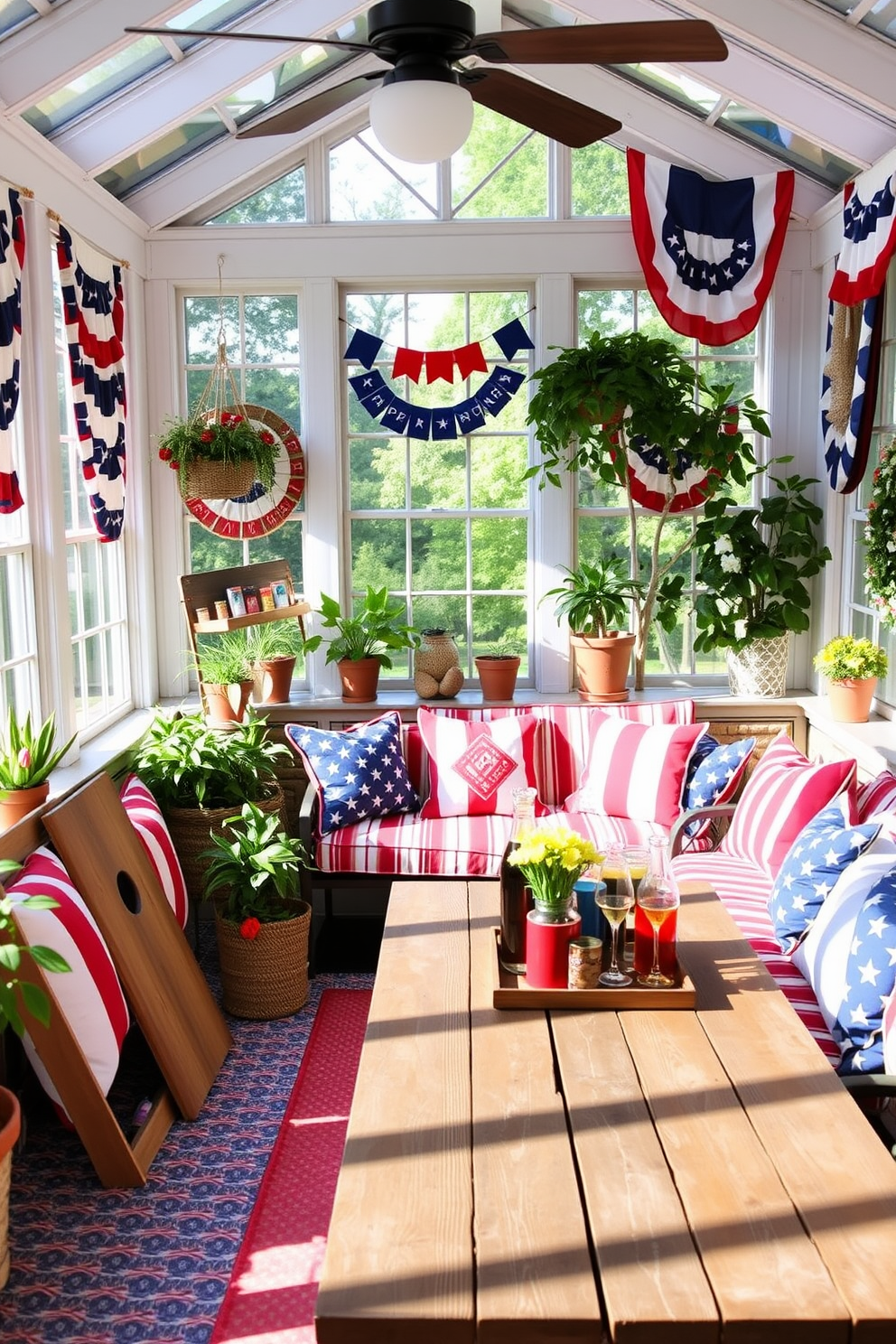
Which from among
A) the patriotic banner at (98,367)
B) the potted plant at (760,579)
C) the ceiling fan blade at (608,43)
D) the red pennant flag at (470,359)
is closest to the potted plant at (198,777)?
the patriotic banner at (98,367)

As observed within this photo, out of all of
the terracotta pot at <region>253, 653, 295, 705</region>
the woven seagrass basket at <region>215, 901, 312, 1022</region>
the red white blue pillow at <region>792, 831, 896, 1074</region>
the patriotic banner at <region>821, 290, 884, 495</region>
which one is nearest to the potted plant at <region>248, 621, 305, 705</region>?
the terracotta pot at <region>253, 653, 295, 705</region>

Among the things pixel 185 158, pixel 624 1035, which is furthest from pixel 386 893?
pixel 185 158

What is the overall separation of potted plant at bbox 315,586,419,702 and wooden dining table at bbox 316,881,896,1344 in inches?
101

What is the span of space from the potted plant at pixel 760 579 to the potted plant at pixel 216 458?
185 cm

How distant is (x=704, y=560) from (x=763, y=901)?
1915mm

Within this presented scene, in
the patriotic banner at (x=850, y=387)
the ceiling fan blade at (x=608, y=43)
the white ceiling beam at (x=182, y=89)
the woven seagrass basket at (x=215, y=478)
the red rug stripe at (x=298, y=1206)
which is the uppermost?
the white ceiling beam at (x=182, y=89)

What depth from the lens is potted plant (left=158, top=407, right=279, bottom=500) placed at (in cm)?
509

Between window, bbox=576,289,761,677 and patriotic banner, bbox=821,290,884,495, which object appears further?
window, bbox=576,289,761,677

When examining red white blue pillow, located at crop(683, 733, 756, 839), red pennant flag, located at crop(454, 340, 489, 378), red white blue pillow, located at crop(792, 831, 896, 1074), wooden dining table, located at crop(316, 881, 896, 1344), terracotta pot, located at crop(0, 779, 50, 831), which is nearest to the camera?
wooden dining table, located at crop(316, 881, 896, 1344)

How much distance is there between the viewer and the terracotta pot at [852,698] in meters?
4.57

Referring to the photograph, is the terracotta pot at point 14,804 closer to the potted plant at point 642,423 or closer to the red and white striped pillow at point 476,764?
the red and white striped pillow at point 476,764

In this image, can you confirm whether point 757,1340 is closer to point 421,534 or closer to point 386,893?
point 386,893

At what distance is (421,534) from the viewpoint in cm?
556

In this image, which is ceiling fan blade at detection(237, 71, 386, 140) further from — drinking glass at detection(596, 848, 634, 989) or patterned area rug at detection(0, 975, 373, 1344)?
patterned area rug at detection(0, 975, 373, 1344)
